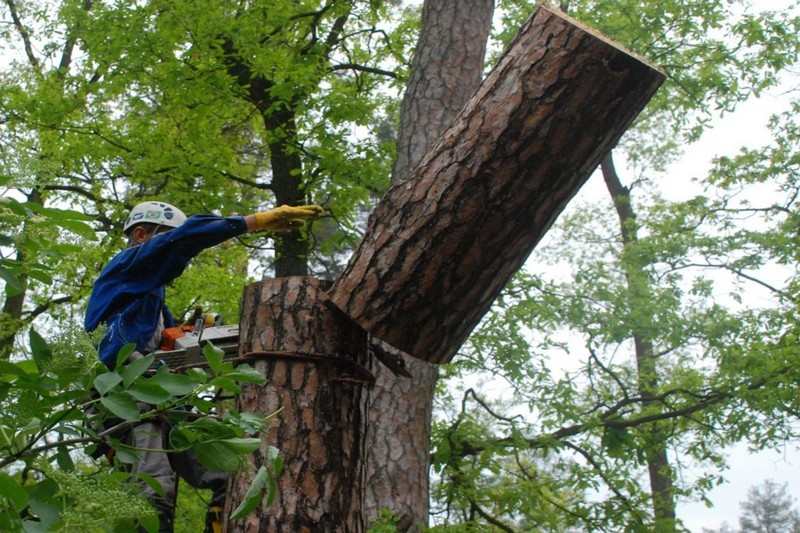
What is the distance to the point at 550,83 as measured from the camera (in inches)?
127

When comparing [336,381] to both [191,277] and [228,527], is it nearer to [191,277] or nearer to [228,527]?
[228,527]

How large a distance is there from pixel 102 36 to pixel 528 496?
21.4 feet

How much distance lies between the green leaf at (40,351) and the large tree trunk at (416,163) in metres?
3.77

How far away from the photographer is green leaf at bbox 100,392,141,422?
68.0 inches

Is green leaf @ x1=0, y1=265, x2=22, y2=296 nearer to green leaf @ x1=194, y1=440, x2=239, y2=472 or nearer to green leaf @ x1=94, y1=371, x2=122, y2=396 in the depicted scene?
green leaf @ x1=94, y1=371, x2=122, y2=396

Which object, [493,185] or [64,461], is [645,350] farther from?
[64,461]

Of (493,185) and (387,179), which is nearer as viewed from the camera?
(493,185)

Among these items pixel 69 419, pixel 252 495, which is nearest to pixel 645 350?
pixel 252 495

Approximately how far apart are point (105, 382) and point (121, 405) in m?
0.05

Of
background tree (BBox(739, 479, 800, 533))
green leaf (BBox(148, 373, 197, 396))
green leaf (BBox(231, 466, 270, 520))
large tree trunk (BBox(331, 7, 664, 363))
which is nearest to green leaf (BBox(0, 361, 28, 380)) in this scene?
green leaf (BBox(148, 373, 197, 396))

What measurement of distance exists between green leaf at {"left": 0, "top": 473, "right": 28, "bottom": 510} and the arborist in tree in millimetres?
2565

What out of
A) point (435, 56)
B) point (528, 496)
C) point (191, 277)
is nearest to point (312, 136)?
point (191, 277)

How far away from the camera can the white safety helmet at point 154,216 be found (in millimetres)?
5082

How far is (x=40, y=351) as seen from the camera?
5.52 ft
